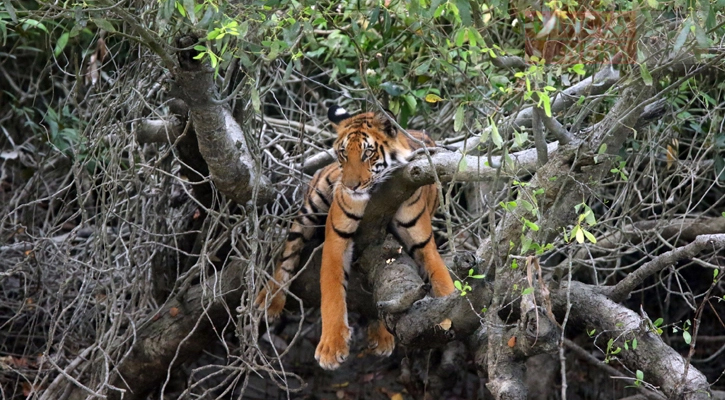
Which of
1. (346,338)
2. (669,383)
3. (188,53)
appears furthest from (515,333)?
(188,53)

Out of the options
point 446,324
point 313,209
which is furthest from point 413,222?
point 446,324

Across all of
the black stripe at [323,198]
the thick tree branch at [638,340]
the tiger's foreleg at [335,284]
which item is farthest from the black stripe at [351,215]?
the thick tree branch at [638,340]

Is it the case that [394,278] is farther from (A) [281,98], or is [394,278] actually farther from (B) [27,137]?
(B) [27,137]

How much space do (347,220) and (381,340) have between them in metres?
0.87

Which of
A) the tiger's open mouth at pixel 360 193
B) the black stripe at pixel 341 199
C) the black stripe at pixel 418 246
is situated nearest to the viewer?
the tiger's open mouth at pixel 360 193

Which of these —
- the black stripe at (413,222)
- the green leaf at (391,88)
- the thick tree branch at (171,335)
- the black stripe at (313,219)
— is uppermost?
the green leaf at (391,88)

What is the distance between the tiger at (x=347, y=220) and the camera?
13.4 ft

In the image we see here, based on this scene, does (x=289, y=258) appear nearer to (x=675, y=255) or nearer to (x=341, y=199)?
(x=341, y=199)

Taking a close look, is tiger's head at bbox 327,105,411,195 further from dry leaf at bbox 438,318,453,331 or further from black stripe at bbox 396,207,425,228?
dry leaf at bbox 438,318,453,331

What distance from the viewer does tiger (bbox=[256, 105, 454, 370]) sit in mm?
4074

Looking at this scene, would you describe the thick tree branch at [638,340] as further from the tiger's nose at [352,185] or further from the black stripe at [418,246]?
the tiger's nose at [352,185]

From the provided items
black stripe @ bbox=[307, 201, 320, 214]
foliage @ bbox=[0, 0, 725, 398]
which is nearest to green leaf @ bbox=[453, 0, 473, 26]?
foliage @ bbox=[0, 0, 725, 398]

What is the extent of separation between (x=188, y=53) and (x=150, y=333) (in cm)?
218

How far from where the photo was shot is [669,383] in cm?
326
